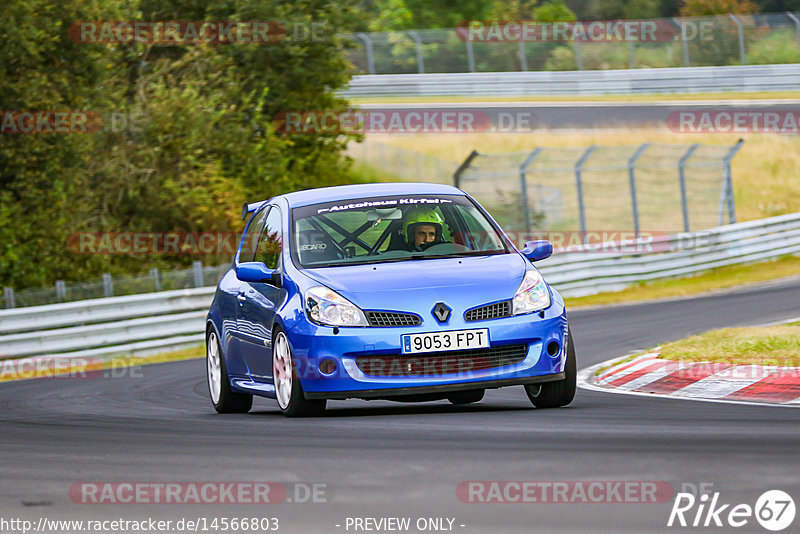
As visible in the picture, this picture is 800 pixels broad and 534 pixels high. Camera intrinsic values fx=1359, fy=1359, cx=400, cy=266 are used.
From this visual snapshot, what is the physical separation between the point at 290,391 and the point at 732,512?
164 inches

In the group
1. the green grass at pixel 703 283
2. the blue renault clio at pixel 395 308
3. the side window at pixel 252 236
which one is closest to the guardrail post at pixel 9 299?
the green grass at pixel 703 283

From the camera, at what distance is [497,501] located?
17.9ft

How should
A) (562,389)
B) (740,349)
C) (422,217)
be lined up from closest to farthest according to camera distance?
(562,389), (422,217), (740,349)

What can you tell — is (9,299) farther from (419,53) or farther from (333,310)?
(419,53)

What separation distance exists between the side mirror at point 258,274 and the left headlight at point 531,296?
1.65m

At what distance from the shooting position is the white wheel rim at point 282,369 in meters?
8.70

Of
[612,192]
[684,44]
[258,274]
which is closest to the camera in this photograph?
[258,274]

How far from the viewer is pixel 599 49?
43031mm

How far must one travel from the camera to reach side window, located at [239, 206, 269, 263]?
34.7 ft

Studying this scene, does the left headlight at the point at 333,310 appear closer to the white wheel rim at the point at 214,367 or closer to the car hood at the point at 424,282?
the car hood at the point at 424,282

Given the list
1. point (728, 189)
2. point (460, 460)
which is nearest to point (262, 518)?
point (460, 460)

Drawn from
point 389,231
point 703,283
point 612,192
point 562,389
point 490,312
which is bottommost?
point 612,192

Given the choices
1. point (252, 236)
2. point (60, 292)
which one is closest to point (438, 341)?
point (252, 236)

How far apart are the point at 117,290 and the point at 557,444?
1510 centimetres
